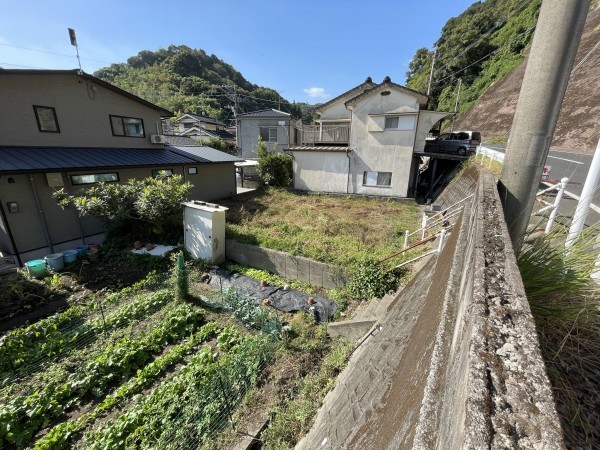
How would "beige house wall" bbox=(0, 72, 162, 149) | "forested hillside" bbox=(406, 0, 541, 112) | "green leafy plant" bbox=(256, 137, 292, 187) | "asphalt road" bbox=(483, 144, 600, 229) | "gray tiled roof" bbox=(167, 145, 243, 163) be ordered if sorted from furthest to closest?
1. "forested hillside" bbox=(406, 0, 541, 112)
2. "green leafy plant" bbox=(256, 137, 292, 187)
3. "gray tiled roof" bbox=(167, 145, 243, 163)
4. "beige house wall" bbox=(0, 72, 162, 149)
5. "asphalt road" bbox=(483, 144, 600, 229)

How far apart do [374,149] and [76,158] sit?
13410 millimetres

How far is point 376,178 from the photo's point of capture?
46.9 ft

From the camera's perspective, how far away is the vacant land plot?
293 inches

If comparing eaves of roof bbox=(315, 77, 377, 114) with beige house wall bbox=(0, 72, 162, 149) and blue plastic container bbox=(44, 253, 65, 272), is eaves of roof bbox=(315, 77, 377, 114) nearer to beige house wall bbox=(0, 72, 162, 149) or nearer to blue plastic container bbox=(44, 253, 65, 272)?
beige house wall bbox=(0, 72, 162, 149)

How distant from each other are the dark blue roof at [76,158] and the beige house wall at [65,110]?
13.2 inches

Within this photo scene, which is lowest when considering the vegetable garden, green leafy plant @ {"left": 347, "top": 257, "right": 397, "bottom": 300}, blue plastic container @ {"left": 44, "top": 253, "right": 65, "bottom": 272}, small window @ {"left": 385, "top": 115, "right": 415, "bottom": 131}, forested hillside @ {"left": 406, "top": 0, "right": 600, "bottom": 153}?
the vegetable garden

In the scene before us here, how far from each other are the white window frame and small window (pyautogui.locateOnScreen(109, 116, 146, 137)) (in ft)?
39.4

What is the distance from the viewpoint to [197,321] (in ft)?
19.2

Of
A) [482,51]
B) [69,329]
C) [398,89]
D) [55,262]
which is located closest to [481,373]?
[69,329]

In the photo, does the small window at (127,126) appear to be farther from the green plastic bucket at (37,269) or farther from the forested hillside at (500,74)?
the forested hillside at (500,74)

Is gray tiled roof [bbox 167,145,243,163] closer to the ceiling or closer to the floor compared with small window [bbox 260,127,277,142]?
closer to the floor

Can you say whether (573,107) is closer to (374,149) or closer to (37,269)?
(374,149)

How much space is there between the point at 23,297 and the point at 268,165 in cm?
1332

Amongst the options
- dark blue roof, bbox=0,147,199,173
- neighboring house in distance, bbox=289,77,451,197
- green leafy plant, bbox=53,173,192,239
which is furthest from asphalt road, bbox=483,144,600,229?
dark blue roof, bbox=0,147,199,173
